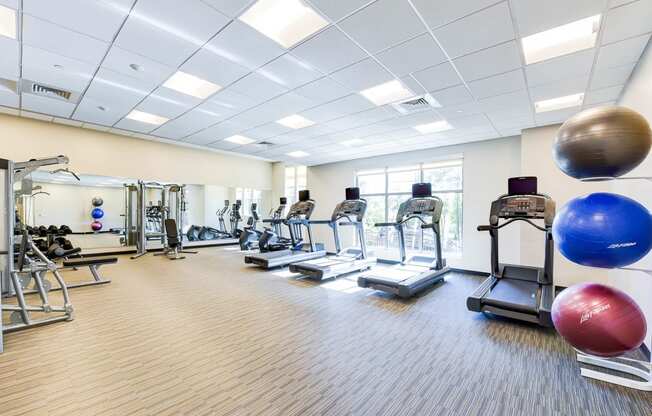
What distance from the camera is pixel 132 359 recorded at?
252 centimetres

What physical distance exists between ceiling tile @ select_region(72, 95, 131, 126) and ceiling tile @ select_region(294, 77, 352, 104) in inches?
138

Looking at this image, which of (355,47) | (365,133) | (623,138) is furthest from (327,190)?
(623,138)

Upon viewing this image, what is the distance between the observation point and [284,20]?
2.83 metres

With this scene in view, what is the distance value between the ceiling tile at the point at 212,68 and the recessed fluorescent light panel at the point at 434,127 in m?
3.58

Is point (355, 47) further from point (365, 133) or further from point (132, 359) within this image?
point (132, 359)

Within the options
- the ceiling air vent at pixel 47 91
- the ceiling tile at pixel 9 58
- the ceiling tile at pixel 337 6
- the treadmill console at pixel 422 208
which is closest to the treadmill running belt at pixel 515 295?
the treadmill console at pixel 422 208

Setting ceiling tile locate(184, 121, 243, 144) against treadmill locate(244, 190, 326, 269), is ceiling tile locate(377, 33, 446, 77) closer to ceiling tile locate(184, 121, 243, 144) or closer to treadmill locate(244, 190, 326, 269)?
ceiling tile locate(184, 121, 243, 144)

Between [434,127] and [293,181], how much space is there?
6.32 meters

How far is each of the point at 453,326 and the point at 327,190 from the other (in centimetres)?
671

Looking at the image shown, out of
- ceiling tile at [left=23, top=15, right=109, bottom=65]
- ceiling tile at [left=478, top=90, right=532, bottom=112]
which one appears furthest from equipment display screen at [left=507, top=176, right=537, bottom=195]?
ceiling tile at [left=23, top=15, right=109, bottom=65]

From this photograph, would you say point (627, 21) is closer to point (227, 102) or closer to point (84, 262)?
point (227, 102)

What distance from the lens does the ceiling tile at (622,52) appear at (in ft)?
9.07

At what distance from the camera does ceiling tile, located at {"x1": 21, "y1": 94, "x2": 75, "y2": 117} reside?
4930 mm

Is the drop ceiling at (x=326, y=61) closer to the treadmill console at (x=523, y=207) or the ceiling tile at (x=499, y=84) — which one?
the ceiling tile at (x=499, y=84)
